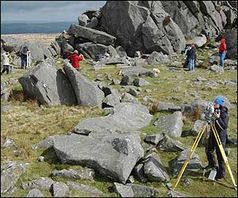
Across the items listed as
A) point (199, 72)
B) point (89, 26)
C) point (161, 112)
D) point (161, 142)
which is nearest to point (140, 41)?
point (89, 26)

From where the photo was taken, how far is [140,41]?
51219 millimetres

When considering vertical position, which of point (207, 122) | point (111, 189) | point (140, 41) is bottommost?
point (111, 189)

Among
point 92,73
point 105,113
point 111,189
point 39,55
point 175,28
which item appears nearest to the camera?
point 111,189

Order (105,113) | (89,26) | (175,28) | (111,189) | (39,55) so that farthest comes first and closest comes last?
(89,26)
(175,28)
(39,55)
(105,113)
(111,189)

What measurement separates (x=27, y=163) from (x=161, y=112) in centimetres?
957

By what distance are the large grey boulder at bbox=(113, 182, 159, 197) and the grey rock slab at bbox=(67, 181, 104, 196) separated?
2.06 feet

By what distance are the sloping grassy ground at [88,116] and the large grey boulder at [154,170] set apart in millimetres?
225

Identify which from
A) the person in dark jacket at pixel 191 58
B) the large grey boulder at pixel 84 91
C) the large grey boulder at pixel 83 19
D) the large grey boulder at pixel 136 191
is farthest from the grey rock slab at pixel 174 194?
the large grey boulder at pixel 83 19

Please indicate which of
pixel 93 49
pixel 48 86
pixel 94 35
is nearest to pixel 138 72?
pixel 48 86

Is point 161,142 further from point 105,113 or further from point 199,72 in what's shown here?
point 199,72

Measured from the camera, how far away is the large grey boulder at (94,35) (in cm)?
5175

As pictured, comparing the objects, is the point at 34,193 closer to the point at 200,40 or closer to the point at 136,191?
the point at 136,191

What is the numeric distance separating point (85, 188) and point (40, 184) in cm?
152

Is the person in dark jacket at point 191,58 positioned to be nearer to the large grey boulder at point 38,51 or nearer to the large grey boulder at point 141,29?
the large grey boulder at point 141,29
